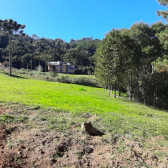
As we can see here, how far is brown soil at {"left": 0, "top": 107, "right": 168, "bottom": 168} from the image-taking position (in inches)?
160

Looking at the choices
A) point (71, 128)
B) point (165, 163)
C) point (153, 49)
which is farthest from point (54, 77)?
point (165, 163)

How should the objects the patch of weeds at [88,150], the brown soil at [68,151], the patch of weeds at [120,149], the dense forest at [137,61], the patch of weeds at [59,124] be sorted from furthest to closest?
the dense forest at [137,61] → the patch of weeds at [59,124] → the patch of weeds at [120,149] → the patch of weeds at [88,150] → the brown soil at [68,151]

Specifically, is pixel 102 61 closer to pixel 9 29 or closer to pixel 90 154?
pixel 90 154

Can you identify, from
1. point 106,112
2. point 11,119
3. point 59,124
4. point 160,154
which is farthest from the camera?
point 106,112

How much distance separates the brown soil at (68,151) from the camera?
4055 millimetres

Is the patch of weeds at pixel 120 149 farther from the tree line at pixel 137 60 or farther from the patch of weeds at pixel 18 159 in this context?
the tree line at pixel 137 60

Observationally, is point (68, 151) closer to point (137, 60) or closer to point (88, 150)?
point (88, 150)

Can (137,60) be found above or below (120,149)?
above

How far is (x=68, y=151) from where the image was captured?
4746 mm

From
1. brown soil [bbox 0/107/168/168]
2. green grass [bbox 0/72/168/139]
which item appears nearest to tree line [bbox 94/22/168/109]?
green grass [bbox 0/72/168/139]

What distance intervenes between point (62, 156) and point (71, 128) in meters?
2.32

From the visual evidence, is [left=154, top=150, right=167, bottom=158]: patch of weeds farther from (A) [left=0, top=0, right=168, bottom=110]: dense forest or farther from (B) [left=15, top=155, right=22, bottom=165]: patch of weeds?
(A) [left=0, top=0, right=168, bottom=110]: dense forest

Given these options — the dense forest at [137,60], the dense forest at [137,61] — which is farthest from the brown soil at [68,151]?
the dense forest at [137,60]

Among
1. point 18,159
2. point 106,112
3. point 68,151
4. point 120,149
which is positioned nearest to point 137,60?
point 106,112
